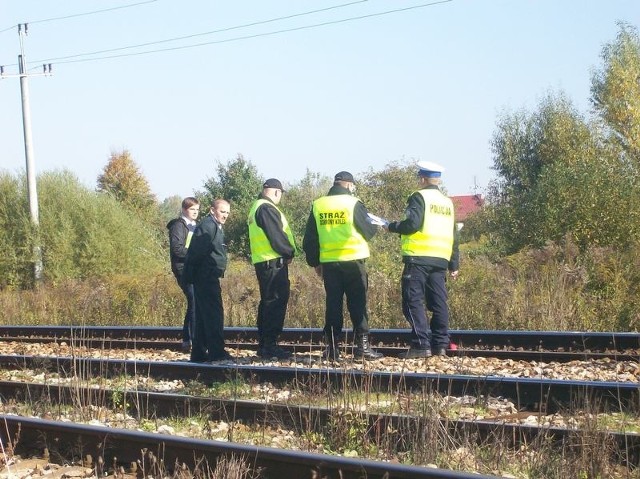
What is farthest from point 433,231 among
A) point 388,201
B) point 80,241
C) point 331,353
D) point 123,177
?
point 123,177

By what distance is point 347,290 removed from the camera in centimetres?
1151

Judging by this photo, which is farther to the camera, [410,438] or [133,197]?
[133,197]

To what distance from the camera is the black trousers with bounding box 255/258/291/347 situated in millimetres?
11844

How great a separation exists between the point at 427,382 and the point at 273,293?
3584 mm

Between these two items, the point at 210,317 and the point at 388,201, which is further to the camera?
the point at 388,201

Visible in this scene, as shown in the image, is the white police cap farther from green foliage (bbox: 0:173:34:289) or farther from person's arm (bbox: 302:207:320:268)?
green foliage (bbox: 0:173:34:289)

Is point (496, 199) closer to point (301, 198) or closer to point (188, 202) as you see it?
point (301, 198)

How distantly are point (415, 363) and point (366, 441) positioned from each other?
4.18 meters

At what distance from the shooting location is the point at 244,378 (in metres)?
10.2

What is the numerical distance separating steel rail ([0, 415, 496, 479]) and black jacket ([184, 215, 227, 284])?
3675 millimetres

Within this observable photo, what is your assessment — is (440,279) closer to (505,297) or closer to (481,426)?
(505,297)

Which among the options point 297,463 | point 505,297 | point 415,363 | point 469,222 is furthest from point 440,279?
point 469,222

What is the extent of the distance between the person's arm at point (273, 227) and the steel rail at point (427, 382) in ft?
5.77

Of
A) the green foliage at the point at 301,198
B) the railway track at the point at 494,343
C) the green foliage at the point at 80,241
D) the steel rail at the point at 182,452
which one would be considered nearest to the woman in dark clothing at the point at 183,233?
the railway track at the point at 494,343
